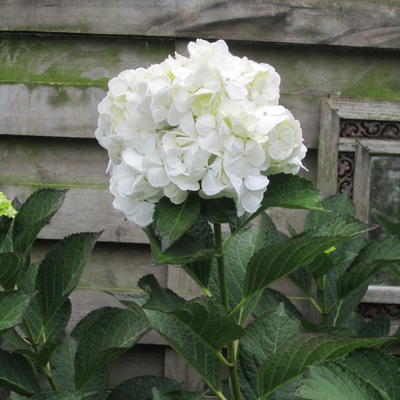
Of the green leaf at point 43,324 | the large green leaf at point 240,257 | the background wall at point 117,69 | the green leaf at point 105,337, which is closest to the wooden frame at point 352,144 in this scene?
the background wall at point 117,69

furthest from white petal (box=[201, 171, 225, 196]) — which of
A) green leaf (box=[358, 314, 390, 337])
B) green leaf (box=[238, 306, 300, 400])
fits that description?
green leaf (box=[358, 314, 390, 337])

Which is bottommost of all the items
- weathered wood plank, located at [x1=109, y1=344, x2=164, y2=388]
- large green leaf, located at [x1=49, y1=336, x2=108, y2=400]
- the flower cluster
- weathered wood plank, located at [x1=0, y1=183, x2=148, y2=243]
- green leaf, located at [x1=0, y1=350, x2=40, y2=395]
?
weathered wood plank, located at [x1=109, y1=344, x2=164, y2=388]

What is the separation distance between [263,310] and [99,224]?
54 centimetres

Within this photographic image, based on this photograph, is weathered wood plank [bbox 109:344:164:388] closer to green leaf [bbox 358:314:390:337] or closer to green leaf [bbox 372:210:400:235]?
green leaf [bbox 358:314:390:337]

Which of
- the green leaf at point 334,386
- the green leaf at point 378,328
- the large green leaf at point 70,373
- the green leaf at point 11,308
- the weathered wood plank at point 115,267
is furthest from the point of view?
the weathered wood plank at point 115,267

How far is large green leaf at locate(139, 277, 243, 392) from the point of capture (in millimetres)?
1053

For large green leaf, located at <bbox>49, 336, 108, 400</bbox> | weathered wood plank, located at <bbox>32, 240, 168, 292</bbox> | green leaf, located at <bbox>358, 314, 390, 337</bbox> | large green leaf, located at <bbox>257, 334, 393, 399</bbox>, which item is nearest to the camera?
large green leaf, located at <bbox>257, 334, 393, 399</bbox>

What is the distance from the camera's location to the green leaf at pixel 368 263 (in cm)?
141

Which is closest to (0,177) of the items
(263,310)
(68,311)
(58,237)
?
(58,237)

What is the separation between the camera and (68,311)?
1467mm

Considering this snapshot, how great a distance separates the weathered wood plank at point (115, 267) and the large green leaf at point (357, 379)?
0.86 m

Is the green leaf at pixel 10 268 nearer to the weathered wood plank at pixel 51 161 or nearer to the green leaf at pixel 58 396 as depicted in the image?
the green leaf at pixel 58 396

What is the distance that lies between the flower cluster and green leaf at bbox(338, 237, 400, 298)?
1.54ft

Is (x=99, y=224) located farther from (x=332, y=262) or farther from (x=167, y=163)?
(x=167, y=163)
